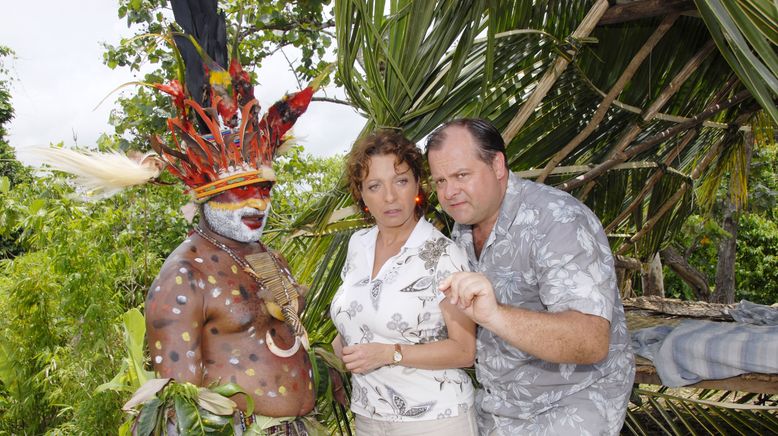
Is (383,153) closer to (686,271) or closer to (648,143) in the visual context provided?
(648,143)

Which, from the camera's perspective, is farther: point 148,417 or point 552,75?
point 552,75

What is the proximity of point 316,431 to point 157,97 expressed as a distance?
315 cm

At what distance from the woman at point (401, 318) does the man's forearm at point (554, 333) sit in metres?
0.38

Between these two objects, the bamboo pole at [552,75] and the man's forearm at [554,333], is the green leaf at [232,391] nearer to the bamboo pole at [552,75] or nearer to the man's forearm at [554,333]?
the man's forearm at [554,333]

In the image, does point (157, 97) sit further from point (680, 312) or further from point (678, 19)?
point (680, 312)

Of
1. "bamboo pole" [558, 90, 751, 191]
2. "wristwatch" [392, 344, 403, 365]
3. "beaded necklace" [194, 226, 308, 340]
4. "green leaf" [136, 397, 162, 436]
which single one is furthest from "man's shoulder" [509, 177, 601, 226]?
"bamboo pole" [558, 90, 751, 191]

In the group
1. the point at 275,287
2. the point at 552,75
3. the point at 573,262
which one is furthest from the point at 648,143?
the point at 275,287

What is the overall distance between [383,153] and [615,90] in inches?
50.0

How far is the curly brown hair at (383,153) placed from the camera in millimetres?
1803

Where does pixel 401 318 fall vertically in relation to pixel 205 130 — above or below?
below

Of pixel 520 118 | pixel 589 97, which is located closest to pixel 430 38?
pixel 520 118

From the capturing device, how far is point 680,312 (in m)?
3.29

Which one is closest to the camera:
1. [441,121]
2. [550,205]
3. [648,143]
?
[550,205]

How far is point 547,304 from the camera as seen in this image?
4.69 feet
